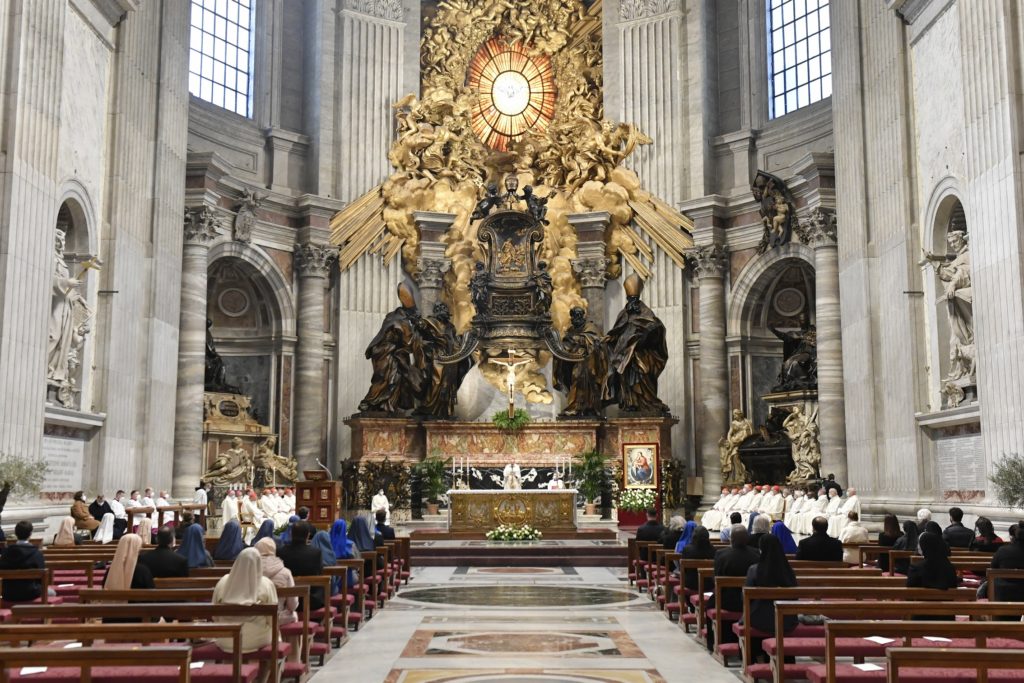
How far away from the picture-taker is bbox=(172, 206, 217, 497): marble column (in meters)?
19.4

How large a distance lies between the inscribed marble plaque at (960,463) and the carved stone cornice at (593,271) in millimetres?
10332

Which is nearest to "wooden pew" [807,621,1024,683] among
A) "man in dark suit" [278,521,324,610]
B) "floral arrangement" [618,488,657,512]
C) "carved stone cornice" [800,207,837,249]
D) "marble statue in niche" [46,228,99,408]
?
"man in dark suit" [278,521,324,610]

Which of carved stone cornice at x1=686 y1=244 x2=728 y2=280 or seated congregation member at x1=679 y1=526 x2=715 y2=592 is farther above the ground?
carved stone cornice at x1=686 y1=244 x2=728 y2=280

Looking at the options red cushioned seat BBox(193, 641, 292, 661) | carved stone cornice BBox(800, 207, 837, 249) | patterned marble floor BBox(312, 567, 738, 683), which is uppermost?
carved stone cornice BBox(800, 207, 837, 249)

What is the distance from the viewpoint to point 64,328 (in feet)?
48.1

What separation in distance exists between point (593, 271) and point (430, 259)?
3626 mm

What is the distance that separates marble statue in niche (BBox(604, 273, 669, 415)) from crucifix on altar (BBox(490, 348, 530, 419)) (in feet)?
6.52

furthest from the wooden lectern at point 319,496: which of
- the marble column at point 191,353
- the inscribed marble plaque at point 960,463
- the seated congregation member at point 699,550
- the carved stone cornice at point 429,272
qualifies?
the carved stone cornice at point 429,272

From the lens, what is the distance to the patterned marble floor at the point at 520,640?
690 cm

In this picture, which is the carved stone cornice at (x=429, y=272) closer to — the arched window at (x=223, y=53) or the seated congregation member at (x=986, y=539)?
the arched window at (x=223, y=53)

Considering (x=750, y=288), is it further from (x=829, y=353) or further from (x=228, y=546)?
(x=228, y=546)

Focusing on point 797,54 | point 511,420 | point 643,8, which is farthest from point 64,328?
point 797,54

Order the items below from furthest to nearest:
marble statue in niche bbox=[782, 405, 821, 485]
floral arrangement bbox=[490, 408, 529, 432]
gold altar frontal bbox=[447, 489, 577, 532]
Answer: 1. floral arrangement bbox=[490, 408, 529, 432]
2. marble statue in niche bbox=[782, 405, 821, 485]
3. gold altar frontal bbox=[447, 489, 577, 532]

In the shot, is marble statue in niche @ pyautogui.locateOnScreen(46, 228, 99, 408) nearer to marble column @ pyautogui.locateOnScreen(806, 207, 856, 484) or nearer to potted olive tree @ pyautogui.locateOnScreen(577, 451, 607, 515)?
potted olive tree @ pyautogui.locateOnScreen(577, 451, 607, 515)
